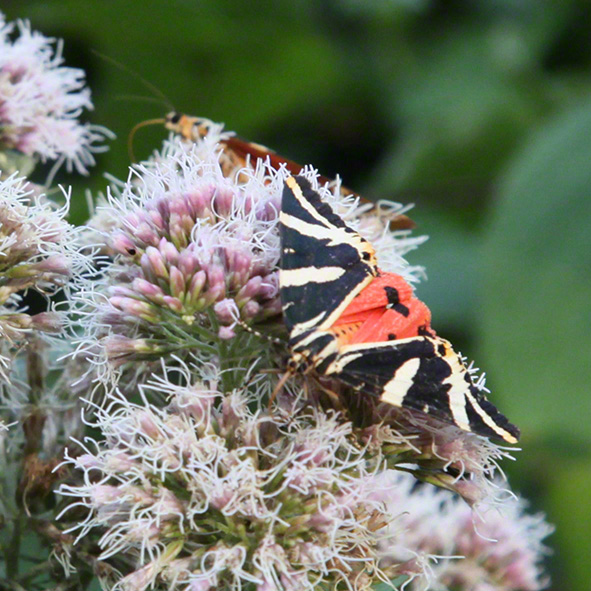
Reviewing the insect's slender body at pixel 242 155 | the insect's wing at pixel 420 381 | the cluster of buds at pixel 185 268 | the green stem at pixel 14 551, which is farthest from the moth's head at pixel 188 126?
the green stem at pixel 14 551

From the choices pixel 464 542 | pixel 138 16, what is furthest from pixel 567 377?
pixel 138 16

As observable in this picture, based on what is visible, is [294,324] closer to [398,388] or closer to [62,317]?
[398,388]

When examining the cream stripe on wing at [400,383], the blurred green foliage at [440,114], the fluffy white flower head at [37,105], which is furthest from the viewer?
the blurred green foliage at [440,114]

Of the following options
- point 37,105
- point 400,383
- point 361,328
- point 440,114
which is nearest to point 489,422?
point 400,383

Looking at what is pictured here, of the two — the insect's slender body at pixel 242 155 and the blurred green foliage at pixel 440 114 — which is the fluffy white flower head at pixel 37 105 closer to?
the insect's slender body at pixel 242 155

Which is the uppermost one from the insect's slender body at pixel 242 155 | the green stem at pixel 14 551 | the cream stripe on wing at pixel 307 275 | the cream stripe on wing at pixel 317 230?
the cream stripe on wing at pixel 317 230

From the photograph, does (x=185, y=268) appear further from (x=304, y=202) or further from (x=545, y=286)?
(x=545, y=286)

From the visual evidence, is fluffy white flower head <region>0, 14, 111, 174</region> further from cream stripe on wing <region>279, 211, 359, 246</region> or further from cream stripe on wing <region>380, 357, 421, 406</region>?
cream stripe on wing <region>380, 357, 421, 406</region>

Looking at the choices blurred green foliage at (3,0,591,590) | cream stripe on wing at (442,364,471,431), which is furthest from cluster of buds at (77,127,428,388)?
blurred green foliage at (3,0,591,590)
